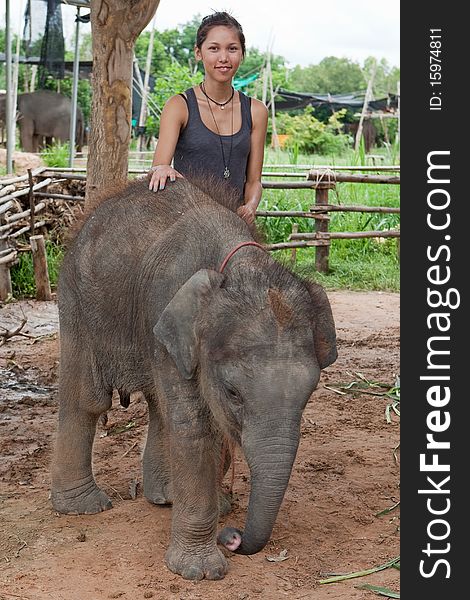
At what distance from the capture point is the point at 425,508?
3164 millimetres

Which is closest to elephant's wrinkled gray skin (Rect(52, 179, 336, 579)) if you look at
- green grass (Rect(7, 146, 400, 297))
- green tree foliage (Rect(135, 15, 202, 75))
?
green grass (Rect(7, 146, 400, 297))

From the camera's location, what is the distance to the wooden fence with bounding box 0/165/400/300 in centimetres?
891

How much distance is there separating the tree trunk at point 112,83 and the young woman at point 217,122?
1.43m

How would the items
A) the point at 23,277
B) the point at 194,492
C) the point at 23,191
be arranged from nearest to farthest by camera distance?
the point at 194,492
the point at 23,277
the point at 23,191

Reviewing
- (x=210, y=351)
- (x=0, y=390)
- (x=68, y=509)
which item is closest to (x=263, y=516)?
(x=210, y=351)

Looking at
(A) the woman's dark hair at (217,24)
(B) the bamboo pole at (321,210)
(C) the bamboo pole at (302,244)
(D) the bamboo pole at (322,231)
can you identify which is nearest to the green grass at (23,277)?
(C) the bamboo pole at (302,244)

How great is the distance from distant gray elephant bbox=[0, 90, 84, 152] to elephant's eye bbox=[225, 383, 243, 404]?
15.2 metres

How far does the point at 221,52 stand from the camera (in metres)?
4.04

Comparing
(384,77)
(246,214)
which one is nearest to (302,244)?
(246,214)

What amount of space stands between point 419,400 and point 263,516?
756mm

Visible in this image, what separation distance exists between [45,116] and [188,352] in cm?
1602

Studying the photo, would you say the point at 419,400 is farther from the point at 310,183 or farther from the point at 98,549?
the point at 310,183

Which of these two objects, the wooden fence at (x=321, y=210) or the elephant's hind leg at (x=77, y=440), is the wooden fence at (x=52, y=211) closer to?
the wooden fence at (x=321, y=210)

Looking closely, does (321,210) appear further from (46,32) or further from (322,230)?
(46,32)
